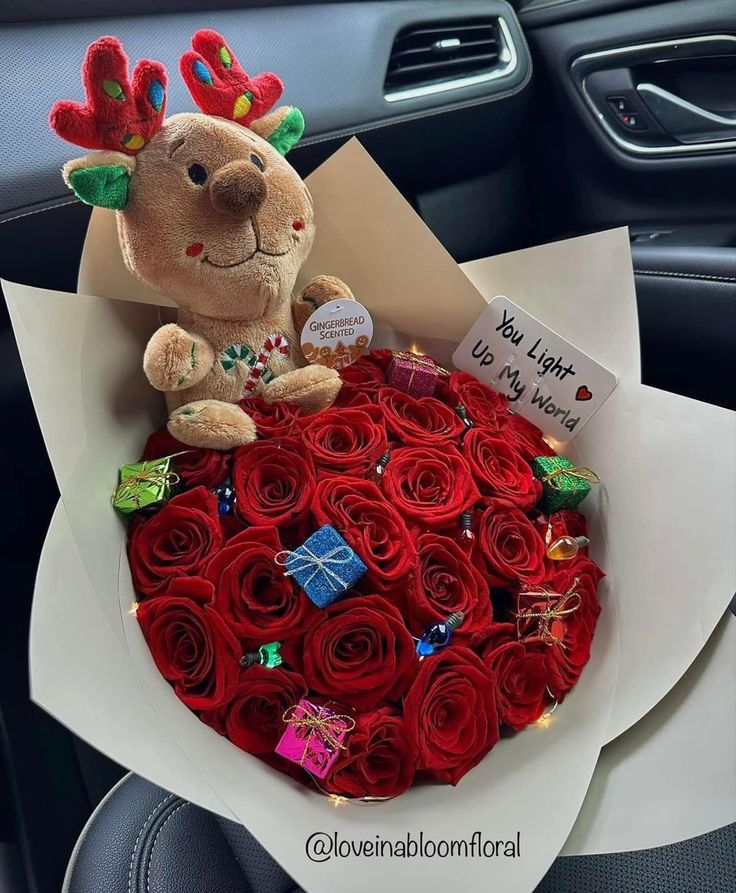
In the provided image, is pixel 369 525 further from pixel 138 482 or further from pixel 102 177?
pixel 102 177

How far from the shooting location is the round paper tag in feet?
2.53

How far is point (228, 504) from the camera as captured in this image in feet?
2.20

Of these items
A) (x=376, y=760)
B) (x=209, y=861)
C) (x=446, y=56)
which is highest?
(x=446, y=56)

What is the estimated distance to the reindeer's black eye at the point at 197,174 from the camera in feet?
2.11

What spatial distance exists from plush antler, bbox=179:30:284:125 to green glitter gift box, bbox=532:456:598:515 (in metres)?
0.47

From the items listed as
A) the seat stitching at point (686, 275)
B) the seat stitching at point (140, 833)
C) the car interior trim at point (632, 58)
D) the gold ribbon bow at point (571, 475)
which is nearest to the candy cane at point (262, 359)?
the gold ribbon bow at point (571, 475)

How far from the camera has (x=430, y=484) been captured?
70 cm

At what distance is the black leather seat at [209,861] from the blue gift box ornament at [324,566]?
34 centimetres

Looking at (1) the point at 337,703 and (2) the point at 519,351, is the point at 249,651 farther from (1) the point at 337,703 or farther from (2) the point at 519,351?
(2) the point at 519,351

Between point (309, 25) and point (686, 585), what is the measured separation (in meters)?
1.13

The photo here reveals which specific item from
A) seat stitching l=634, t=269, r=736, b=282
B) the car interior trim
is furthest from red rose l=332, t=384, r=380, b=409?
the car interior trim

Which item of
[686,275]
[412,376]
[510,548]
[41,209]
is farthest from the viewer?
[686,275]

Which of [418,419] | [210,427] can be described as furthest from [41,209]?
[418,419]

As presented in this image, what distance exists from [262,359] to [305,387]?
55mm
